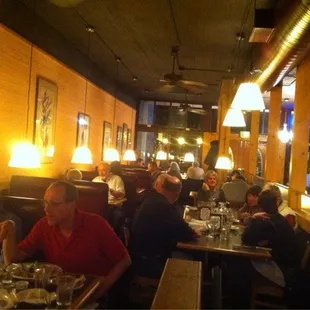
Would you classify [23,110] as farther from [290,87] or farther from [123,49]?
[290,87]

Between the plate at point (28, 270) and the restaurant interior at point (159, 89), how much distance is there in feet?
0.28

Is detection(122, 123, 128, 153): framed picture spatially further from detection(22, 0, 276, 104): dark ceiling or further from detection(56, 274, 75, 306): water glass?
detection(56, 274, 75, 306): water glass

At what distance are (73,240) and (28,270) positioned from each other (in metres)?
0.36

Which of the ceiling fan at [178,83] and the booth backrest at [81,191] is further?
the ceiling fan at [178,83]

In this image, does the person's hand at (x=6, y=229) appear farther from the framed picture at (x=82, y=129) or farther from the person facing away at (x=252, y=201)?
the framed picture at (x=82, y=129)

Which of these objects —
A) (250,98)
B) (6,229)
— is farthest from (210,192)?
(6,229)

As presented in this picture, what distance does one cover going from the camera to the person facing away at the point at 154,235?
12.8 feet

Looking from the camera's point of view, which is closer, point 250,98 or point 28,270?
point 28,270

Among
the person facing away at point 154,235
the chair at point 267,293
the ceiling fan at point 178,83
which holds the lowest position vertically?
the chair at point 267,293

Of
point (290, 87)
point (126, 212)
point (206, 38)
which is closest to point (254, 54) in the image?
point (206, 38)

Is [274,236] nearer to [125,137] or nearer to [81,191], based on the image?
[81,191]

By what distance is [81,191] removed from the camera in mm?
5676

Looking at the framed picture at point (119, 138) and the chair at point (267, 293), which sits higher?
the framed picture at point (119, 138)

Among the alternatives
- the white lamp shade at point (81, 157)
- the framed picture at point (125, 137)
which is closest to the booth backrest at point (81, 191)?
the white lamp shade at point (81, 157)
